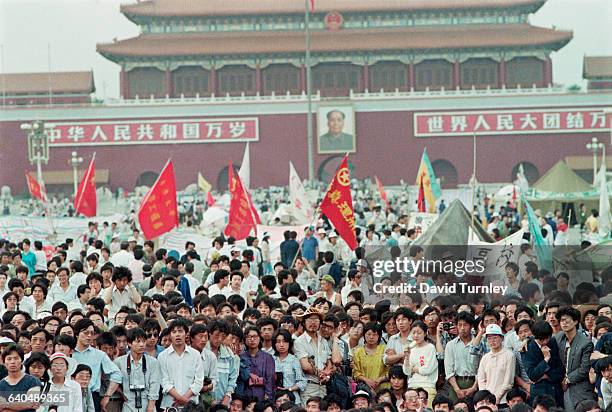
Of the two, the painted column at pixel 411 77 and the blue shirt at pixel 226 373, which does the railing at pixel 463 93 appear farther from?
the blue shirt at pixel 226 373

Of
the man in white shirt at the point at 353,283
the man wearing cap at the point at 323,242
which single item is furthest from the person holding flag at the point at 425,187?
the man in white shirt at the point at 353,283

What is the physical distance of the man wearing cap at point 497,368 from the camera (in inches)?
286

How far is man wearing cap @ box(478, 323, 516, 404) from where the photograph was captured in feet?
23.9

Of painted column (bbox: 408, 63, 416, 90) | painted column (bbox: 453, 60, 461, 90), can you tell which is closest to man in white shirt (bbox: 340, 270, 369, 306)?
painted column (bbox: 408, 63, 416, 90)

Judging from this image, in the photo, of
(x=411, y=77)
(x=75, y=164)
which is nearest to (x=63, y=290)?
(x=75, y=164)

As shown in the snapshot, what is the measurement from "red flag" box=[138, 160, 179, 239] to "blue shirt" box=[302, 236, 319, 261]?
1.26m

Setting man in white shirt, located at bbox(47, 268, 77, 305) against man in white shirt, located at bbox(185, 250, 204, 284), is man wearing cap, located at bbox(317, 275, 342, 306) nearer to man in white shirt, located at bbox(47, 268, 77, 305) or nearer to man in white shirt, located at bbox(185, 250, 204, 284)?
man in white shirt, located at bbox(47, 268, 77, 305)

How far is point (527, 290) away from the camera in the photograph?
902 cm

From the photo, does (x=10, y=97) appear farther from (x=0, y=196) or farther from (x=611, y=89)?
(x=611, y=89)

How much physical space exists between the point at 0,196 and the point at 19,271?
2425 centimetres

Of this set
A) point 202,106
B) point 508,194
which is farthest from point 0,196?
point 508,194

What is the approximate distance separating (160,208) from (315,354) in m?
5.41

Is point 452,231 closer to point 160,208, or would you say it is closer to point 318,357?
point 160,208

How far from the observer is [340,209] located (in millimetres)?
11758
